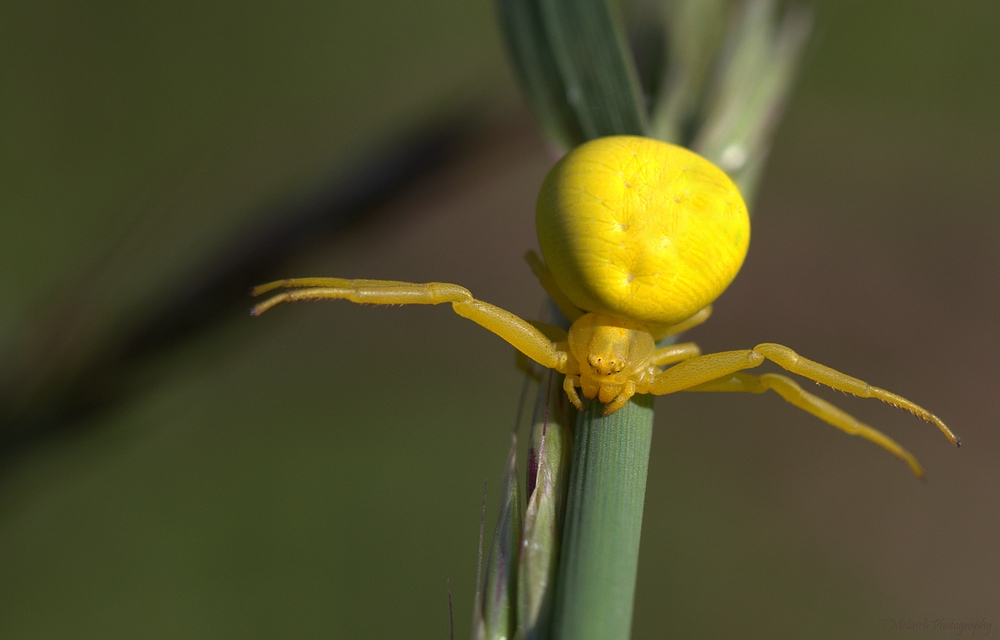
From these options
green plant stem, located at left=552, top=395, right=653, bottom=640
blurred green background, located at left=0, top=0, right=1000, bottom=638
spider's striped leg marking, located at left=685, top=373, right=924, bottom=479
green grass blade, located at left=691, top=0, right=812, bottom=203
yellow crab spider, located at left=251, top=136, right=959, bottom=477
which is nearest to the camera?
green plant stem, located at left=552, top=395, right=653, bottom=640

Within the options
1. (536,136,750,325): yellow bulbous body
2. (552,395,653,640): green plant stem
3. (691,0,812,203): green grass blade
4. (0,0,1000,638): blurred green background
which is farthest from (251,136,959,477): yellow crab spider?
(0,0,1000,638): blurred green background

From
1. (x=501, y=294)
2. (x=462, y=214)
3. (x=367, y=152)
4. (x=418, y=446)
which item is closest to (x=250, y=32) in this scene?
(x=462, y=214)

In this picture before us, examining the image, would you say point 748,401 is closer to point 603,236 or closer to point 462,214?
point 462,214

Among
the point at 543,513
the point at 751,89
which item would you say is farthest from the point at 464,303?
the point at 751,89

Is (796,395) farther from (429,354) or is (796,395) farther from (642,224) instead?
(429,354)

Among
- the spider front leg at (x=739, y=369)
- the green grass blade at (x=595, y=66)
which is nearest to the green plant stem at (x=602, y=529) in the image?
the spider front leg at (x=739, y=369)

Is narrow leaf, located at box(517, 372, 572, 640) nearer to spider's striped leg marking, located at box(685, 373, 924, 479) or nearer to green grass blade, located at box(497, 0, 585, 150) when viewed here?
spider's striped leg marking, located at box(685, 373, 924, 479)
